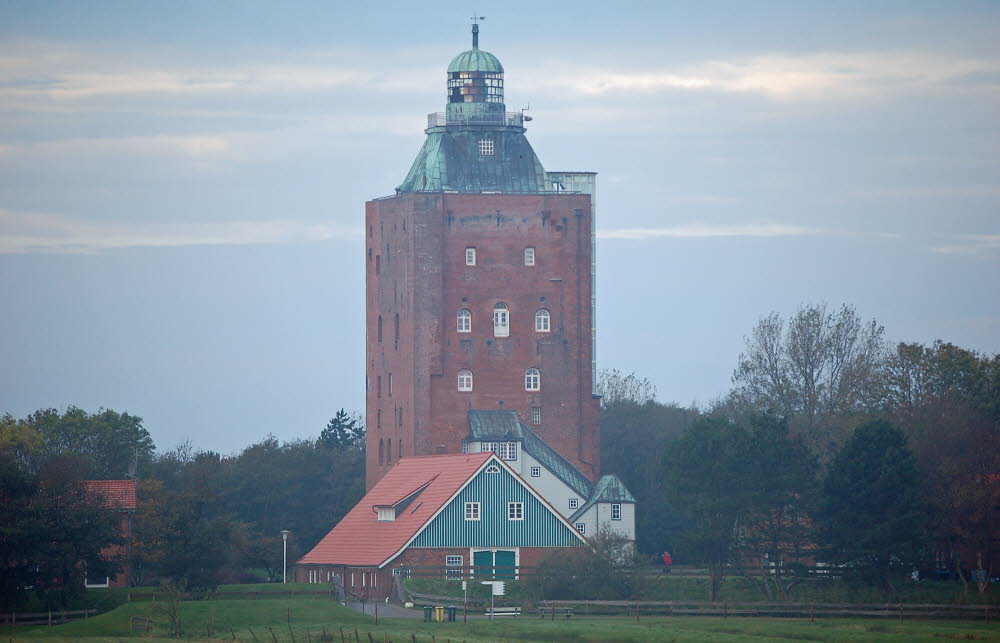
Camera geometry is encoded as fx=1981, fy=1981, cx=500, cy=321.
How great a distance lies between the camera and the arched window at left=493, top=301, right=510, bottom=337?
106 meters

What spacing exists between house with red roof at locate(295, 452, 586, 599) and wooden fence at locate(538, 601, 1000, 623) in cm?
915

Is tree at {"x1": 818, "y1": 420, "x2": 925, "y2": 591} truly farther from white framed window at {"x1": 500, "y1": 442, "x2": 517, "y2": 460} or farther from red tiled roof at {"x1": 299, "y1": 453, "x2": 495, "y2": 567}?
white framed window at {"x1": 500, "y1": 442, "x2": 517, "y2": 460}

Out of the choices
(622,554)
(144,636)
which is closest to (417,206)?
(622,554)

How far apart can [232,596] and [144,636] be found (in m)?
12.4

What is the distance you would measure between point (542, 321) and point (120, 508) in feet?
98.0

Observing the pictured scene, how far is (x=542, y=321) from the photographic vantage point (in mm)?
106375

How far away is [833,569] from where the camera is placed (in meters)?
80.6

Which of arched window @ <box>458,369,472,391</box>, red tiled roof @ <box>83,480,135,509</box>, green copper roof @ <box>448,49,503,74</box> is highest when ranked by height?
green copper roof @ <box>448,49,503,74</box>

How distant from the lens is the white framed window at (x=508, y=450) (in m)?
102

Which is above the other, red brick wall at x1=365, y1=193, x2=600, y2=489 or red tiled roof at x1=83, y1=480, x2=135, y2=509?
red brick wall at x1=365, y1=193, x2=600, y2=489

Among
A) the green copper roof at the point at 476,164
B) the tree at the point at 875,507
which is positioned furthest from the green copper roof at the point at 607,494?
the tree at the point at 875,507

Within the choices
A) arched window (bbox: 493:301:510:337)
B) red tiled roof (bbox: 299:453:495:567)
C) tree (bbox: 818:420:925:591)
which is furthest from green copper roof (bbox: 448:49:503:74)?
tree (bbox: 818:420:925:591)

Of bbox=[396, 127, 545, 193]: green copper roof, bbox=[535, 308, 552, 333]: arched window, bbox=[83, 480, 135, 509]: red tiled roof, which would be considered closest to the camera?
bbox=[83, 480, 135, 509]: red tiled roof

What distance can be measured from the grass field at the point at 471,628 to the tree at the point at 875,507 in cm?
1137
